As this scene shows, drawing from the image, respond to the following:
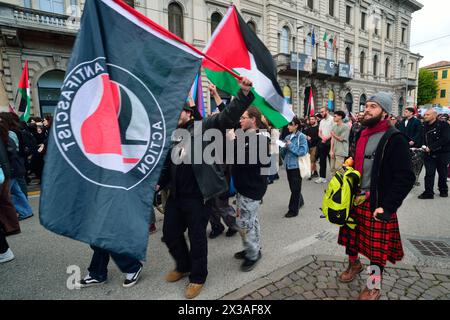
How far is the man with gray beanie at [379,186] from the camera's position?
230 cm

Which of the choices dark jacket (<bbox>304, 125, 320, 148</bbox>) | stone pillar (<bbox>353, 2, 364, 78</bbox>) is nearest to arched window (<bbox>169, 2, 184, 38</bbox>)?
dark jacket (<bbox>304, 125, 320, 148</bbox>)

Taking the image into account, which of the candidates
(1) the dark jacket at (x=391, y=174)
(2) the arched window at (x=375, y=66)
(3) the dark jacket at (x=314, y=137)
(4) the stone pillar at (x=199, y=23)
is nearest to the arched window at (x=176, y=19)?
(4) the stone pillar at (x=199, y=23)

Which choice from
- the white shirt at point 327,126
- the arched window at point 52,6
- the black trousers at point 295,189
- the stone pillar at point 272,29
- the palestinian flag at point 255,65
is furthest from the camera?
the stone pillar at point 272,29

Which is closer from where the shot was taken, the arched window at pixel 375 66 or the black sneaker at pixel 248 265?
the black sneaker at pixel 248 265

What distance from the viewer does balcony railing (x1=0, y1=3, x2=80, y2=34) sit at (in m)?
11.5

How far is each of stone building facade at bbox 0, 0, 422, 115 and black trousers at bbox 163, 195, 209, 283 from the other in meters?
13.6

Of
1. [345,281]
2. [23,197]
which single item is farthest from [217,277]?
[23,197]

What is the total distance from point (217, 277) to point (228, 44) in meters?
2.83

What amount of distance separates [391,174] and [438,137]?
4746mm

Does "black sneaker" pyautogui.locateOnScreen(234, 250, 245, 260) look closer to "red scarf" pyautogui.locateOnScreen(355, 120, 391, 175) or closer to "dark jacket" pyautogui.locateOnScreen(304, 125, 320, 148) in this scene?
"red scarf" pyautogui.locateOnScreen(355, 120, 391, 175)

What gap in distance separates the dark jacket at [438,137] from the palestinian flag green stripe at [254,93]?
183 inches

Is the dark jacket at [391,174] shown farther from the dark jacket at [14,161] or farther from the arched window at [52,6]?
the arched window at [52,6]

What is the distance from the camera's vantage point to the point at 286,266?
3150 mm
